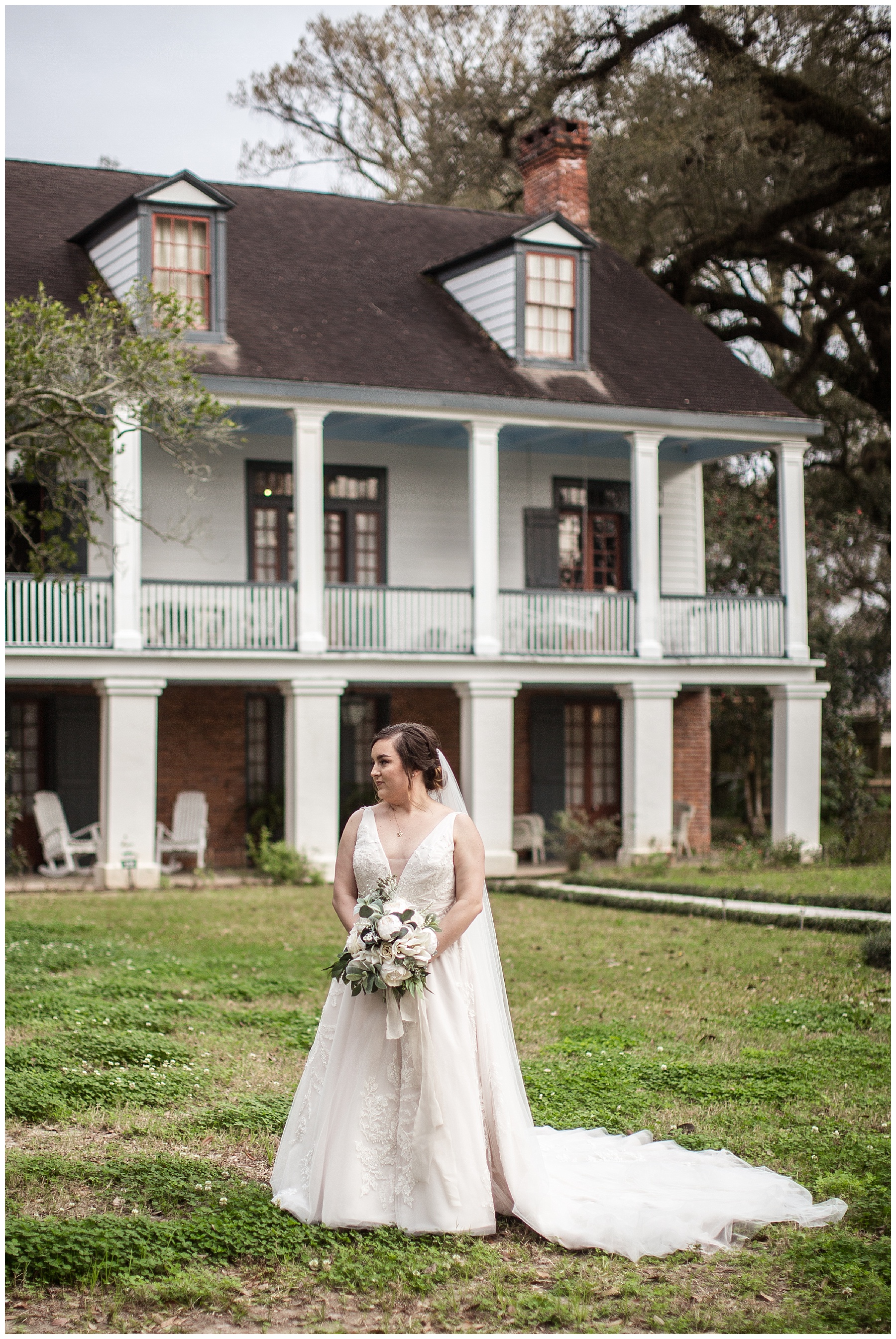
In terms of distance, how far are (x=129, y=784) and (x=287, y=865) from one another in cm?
217

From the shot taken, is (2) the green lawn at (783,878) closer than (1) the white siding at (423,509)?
Yes

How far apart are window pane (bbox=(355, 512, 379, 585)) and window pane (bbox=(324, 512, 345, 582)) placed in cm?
22

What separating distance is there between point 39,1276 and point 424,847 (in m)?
1.98

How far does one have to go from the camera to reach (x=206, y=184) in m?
19.0

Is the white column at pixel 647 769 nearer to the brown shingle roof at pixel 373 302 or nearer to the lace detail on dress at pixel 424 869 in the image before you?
the brown shingle roof at pixel 373 302

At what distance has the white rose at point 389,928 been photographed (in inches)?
214

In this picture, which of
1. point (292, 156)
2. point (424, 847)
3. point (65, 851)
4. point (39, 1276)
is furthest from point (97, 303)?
point (292, 156)

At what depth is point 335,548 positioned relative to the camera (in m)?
20.9

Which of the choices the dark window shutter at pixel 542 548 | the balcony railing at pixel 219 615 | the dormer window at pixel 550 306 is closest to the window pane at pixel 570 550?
the dark window shutter at pixel 542 548

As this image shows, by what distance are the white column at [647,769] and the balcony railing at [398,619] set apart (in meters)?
2.50

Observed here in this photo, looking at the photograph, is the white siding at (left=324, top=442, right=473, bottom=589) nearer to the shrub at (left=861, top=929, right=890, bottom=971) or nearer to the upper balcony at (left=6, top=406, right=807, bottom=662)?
the upper balcony at (left=6, top=406, right=807, bottom=662)

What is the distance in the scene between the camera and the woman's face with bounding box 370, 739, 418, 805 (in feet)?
18.8

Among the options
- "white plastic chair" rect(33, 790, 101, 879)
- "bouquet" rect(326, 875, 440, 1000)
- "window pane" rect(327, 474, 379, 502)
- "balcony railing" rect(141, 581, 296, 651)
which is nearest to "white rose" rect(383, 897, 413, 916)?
"bouquet" rect(326, 875, 440, 1000)

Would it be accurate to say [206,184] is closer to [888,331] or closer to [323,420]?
[323,420]
